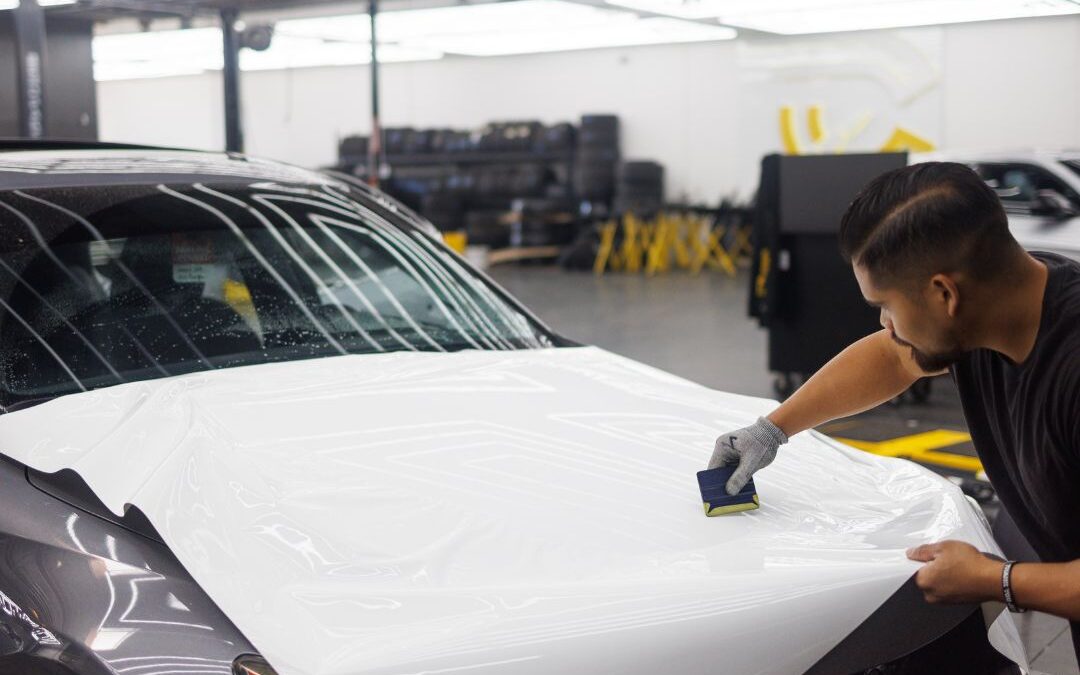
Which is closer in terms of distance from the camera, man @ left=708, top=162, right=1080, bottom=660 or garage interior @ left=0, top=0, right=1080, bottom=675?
man @ left=708, top=162, right=1080, bottom=660

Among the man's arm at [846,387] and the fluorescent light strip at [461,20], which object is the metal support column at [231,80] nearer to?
the fluorescent light strip at [461,20]

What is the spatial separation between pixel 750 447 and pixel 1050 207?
6.53m

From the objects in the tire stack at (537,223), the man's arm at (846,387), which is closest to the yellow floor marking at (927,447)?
the man's arm at (846,387)

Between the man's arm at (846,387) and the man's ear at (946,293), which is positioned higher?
the man's ear at (946,293)

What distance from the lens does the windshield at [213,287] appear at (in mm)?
2057

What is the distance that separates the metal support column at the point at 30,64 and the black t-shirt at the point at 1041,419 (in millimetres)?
7683

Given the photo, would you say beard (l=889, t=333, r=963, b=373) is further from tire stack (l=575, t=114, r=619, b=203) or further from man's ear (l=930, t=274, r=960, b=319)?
tire stack (l=575, t=114, r=619, b=203)

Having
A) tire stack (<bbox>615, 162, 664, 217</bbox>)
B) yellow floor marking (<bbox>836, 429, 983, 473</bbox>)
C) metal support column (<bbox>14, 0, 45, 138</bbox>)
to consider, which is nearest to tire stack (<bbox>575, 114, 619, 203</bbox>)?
tire stack (<bbox>615, 162, 664, 217</bbox>)

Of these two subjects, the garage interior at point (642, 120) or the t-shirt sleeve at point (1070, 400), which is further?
the garage interior at point (642, 120)

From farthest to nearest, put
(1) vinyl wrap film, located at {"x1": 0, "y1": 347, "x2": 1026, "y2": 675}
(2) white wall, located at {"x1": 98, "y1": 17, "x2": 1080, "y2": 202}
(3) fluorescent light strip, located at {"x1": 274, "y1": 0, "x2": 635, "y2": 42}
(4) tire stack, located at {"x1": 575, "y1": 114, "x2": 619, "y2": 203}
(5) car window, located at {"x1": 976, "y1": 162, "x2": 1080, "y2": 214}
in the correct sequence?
(4) tire stack, located at {"x1": 575, "y1": 114, "x2": 619, "y2": 203} → (2) white wall, located at {"x1": 98, "y1": 17, "x2": 1080, "y2": 202} → (3) fluorescent light strip, located at {"x1": 274, "y1": 0, "x2": 635, "y2": 42} → (5) car window, located at {"x1": 976, "y1": 162, "x2": 1080, "y2": 214} → (1) vinyl wrap film, located at {"x1": 0, "y1": 347, "x2": 1026, "y2": 675}

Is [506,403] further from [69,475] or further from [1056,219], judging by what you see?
[1056,219]

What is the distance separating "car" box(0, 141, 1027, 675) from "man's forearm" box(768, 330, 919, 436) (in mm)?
93

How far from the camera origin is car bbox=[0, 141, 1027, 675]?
1.27 m

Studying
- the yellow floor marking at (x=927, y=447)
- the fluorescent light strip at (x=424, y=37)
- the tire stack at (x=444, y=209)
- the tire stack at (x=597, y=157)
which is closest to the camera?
the yellow floor marking at (x=927, y=447)
